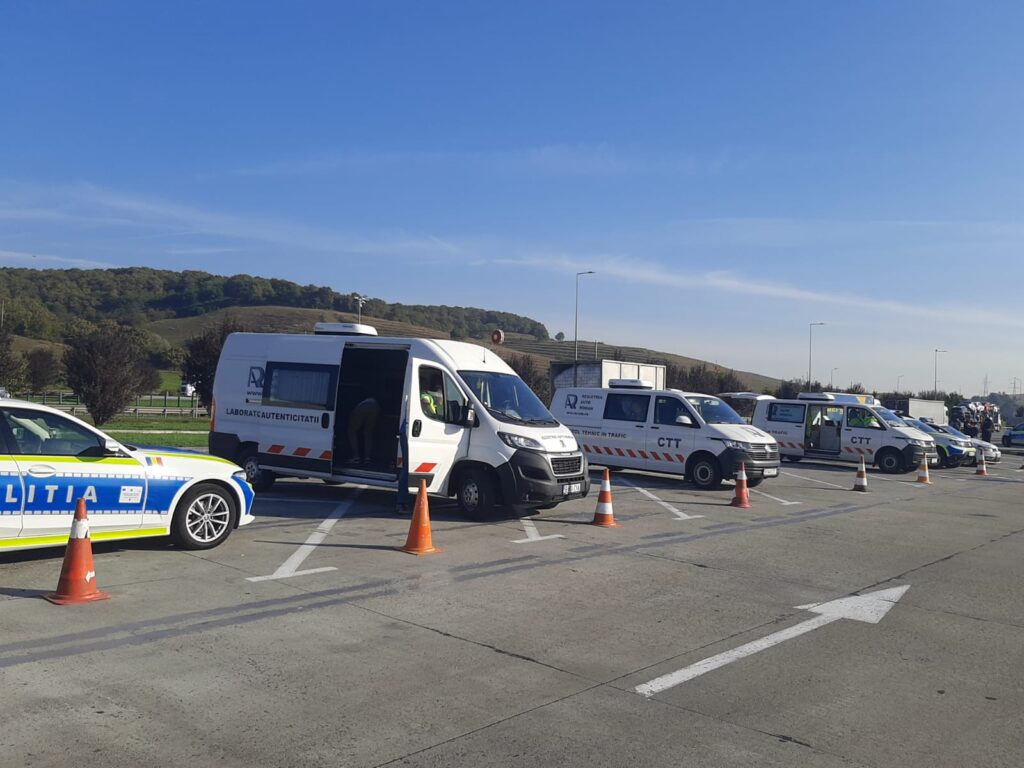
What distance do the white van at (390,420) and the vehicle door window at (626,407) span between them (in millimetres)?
6248

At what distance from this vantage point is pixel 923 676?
600cm

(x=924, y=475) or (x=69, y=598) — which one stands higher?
(x=924, y=475)

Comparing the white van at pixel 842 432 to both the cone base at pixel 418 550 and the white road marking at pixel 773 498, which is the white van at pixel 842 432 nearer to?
the white road marking at pixel 773 498

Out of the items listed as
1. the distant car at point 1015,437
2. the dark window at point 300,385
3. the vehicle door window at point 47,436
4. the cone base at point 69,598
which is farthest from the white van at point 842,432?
the distant car at point 1015,437

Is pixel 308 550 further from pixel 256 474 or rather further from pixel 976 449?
pixel 976 449

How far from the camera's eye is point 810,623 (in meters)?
7.35

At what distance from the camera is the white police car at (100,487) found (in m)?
7.86

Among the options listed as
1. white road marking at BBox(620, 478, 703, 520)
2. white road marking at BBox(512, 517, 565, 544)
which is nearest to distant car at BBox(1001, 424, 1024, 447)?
white road marking at BBox(620, 478, 703, 520)

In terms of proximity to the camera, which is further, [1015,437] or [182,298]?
[182,298]

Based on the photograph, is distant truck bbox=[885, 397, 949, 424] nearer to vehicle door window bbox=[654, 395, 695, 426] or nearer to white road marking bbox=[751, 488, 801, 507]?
white road marking bbox=[751, 488, 801, 507]

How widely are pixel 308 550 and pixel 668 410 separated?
36.3ft

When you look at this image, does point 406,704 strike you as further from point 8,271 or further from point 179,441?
point 8,271

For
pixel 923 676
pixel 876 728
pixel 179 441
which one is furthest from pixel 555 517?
pixel 179 441

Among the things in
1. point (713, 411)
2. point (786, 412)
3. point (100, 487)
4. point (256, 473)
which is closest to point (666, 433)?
point (713, 411)
